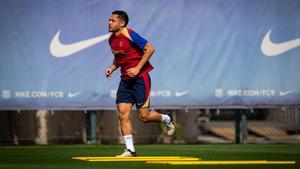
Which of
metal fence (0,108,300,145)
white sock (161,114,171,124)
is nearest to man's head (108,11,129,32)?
white sock (161,114,171,124)

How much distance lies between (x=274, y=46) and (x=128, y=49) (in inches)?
204

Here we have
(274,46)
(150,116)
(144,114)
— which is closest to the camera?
(144,114)

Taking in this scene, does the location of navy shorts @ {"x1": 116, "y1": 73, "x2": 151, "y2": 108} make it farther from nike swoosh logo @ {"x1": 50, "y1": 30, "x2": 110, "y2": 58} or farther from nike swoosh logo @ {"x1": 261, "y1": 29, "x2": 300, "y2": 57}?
nike swoosh logo @ {"x1": 261, "y1": 29, "x2": 300, "y2": 57}

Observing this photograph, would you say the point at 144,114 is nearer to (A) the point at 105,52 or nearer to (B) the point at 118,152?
(B) the point at 118,152

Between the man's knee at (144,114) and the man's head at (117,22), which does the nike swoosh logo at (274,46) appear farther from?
the man's head at (117,22)

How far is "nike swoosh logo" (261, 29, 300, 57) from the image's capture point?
52.8 ft

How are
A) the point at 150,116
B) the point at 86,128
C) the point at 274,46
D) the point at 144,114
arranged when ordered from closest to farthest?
the point at 144,114
the point at 150,116
the point at 274,46
the point at 86,128

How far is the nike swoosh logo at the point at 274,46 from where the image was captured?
634 inches

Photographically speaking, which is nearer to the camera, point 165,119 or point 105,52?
point 165,119

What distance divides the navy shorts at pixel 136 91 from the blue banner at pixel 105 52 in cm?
413

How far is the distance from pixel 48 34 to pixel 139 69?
4.96 metres

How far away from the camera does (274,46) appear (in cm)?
1609

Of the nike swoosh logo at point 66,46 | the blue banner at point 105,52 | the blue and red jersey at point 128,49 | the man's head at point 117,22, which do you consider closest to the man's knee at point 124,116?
the blue and red jersey at point 128,49

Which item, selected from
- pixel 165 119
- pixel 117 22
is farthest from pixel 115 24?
pixel 165 119
